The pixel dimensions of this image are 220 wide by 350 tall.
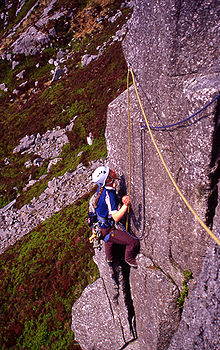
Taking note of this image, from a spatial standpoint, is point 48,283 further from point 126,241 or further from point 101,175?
point 101,175

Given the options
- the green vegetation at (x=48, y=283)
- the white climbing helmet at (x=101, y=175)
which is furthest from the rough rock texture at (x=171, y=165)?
the green vegetation at (x=48, y=283)

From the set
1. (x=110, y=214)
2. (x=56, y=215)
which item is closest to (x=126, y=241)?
(x=110, y=214)

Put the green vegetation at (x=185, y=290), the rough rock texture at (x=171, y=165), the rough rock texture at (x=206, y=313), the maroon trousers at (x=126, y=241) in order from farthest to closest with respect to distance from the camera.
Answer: the maroon trousers at (x=126, y=241)
the green vegetation at (x=185, y=290)
the rough rock texture at (x=171, y=165)
the rough rock texture at (x=206, y=313)

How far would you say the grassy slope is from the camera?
12516 millimetres

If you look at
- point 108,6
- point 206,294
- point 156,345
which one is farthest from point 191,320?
point 108,6

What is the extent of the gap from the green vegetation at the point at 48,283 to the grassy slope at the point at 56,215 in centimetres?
3

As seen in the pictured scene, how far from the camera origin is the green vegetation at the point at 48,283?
12.0 meters

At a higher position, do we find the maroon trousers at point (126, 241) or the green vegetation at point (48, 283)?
the maroon trousers at point (126, 241)

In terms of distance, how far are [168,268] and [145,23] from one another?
6043 mm

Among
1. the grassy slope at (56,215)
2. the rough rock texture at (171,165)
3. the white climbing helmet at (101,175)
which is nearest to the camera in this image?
the rough rock texture at (171,165)

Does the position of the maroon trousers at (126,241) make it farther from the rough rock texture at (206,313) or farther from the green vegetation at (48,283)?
the green vegetation at (48,283)

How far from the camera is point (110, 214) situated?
7230 millimetres

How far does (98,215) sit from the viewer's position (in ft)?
25.4

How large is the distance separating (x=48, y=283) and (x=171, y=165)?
10.8 metres
